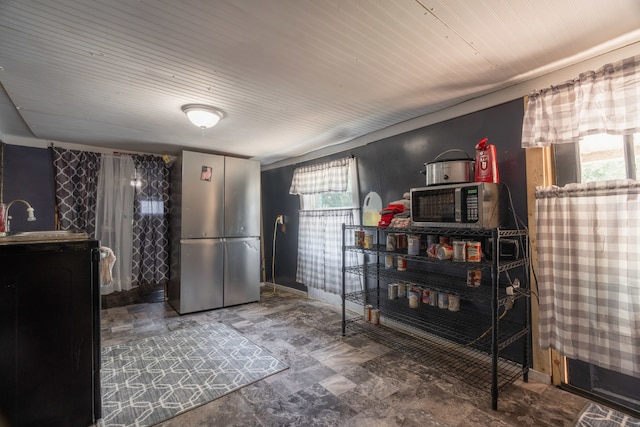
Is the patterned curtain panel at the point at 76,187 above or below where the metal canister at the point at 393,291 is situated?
above

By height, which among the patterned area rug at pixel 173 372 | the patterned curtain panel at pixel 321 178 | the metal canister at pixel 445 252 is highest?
the patterned curtain panel at pixel 321 178

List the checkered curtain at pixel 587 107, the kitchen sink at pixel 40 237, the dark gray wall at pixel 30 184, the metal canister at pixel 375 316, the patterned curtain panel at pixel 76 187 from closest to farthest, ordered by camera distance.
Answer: the kitchen sink at pixel 40 237 → the checkered curtain at pixel 587 107 → the metal canister at pixel 375 316 → the dark gray wall at pixel 30 184 → the patterned curtain panel at pixel 76 187

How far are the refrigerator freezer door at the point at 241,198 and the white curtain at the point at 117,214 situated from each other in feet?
4.14

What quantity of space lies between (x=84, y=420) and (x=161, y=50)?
2040 mm

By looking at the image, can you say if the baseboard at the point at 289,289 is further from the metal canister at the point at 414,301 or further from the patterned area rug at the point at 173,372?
the metal canister at the point at 414,301

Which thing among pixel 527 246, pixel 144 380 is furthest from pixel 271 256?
pixel 527 246

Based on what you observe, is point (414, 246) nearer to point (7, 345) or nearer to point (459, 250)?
point (459, 250)

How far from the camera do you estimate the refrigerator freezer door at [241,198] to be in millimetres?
3887

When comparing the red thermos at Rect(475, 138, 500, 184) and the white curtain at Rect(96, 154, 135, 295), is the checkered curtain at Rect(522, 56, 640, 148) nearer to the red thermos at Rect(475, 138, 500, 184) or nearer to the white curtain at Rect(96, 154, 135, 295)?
the red thermos at Rect(475, 138, 500, 184)

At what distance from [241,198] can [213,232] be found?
1.97 ft

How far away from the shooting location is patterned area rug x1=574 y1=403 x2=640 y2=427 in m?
1.59

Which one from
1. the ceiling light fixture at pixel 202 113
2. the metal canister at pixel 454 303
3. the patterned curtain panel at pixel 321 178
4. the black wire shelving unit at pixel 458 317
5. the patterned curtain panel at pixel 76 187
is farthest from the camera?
the patterned curtain panel at pixel 321 178

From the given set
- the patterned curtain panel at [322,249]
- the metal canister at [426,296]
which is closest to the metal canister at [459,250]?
the metal canister at [426,296]

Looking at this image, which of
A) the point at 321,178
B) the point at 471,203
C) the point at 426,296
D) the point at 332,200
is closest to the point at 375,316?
the point at 426,296
